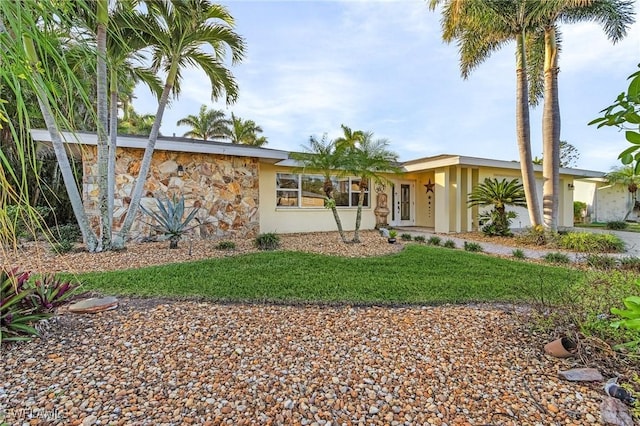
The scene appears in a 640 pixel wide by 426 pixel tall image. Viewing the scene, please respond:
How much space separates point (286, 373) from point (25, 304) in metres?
2.62

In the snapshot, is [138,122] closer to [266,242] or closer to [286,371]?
[266,242]

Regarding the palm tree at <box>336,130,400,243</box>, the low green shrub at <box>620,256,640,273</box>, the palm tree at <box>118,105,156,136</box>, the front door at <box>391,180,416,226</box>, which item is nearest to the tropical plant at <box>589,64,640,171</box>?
the low green shrub at <box>620,256,640,273</box>

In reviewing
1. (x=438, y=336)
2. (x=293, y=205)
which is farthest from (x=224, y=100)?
(x=438, y=336)

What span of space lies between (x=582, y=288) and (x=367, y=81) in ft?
32.9

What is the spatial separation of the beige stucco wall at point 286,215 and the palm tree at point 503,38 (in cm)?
651

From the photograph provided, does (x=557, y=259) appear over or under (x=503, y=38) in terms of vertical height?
under

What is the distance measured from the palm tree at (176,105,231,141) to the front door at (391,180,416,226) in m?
14.2

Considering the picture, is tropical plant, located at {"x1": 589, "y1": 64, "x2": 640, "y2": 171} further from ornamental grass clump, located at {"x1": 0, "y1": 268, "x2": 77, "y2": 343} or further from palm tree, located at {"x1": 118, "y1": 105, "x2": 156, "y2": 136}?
palm tree, located at {"x1": 118, "y1": 105, "x2": 156, "y2": 136}

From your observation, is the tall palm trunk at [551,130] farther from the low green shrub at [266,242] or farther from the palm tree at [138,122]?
the palm tree at [138,122]

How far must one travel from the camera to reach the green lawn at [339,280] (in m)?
4.12

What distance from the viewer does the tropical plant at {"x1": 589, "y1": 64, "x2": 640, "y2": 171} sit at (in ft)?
3.68

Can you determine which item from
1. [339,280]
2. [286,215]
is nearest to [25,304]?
[339,280]

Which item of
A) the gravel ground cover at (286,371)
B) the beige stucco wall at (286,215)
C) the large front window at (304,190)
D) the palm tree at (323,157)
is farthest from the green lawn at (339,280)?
the large front window at (304,190)

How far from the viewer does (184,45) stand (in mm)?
7102
